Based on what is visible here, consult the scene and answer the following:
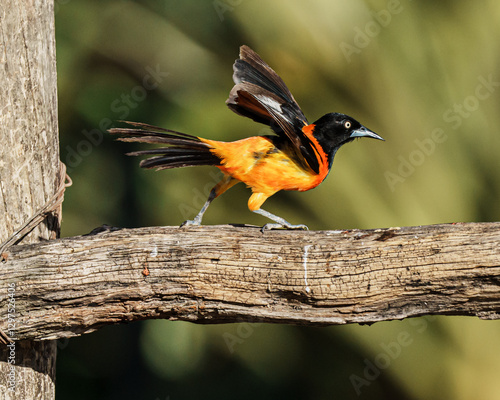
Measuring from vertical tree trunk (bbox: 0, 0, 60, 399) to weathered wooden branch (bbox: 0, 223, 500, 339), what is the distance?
0.38 feet

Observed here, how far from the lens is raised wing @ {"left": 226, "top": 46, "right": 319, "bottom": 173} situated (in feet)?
7.34

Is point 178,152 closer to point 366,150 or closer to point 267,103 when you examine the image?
point 267,103

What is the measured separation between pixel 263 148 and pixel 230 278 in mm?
742

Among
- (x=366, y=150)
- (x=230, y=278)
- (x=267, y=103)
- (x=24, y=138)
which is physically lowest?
(x=230, y=278)

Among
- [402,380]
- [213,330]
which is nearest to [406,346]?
[402,380]

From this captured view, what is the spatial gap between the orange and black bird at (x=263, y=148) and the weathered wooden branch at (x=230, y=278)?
37cm

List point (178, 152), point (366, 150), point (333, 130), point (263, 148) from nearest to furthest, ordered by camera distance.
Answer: point (178, 152)
point (263, 148)
point (333, 130)
point (366, 150)

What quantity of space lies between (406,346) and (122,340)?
2320 millimetres

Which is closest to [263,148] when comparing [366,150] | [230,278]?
[230,278]

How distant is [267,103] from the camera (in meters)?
2.28

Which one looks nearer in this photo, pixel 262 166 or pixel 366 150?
pixel 262 166

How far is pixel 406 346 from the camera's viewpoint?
152 inches

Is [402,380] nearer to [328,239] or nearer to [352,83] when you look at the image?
[352,83]

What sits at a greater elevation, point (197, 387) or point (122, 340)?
point (122, 340)
